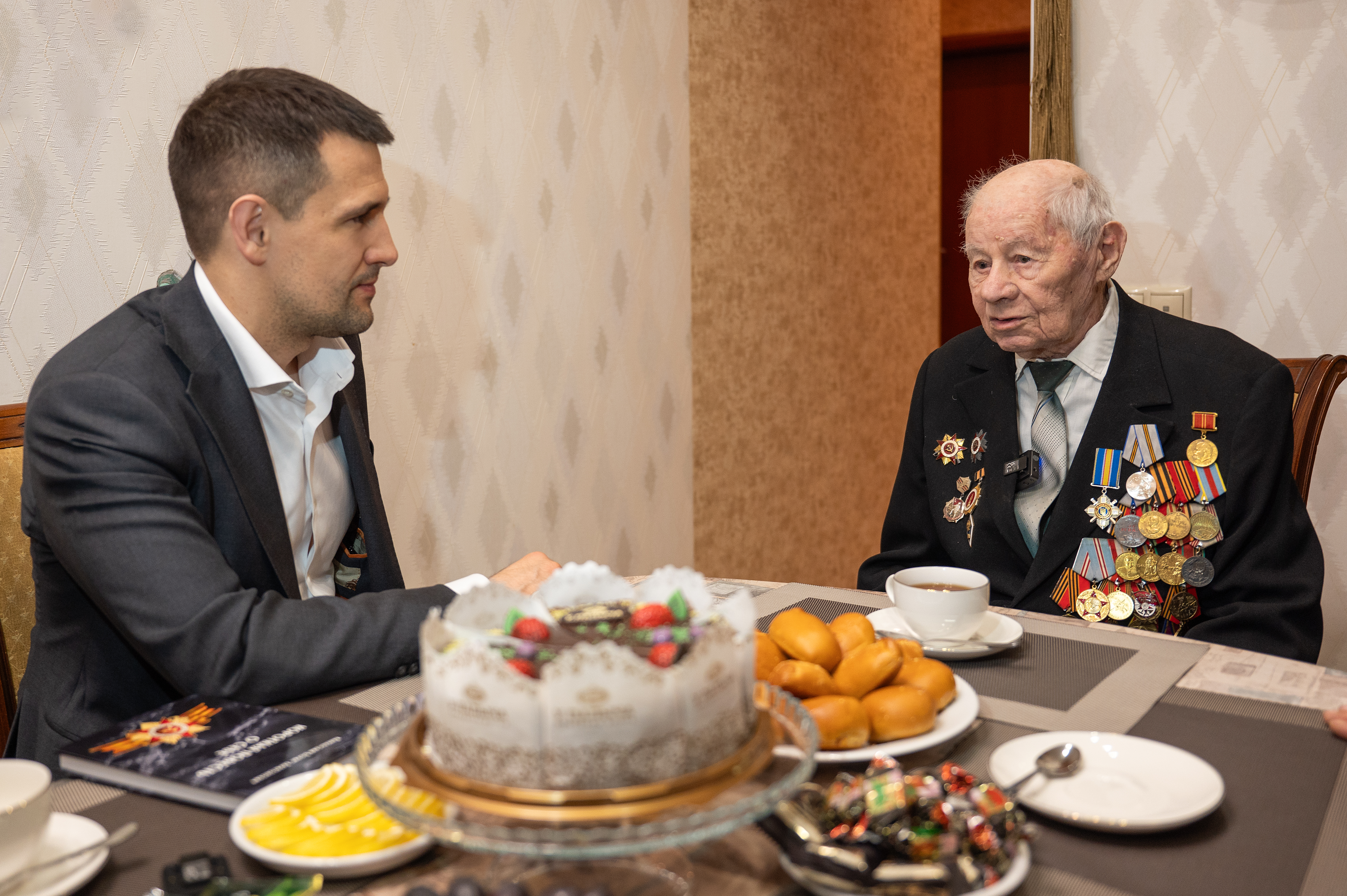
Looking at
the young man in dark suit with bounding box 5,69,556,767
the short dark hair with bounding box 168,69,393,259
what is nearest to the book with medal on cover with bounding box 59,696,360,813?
the young man in dark suit with bounding box 5,69,556,767

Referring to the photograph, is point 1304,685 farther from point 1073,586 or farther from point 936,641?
point 1073,586

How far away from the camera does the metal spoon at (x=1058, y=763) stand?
86cm

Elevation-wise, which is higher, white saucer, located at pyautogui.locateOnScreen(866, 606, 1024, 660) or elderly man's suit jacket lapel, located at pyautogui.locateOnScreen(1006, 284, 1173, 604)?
elderly man's suit jacket lapel, located at pyautogui.locateOnScreen(1006, 284, 1173, 604)

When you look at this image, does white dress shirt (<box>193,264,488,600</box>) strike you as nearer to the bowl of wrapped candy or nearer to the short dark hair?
the short dark hair

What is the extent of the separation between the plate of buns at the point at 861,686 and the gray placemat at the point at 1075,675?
7 centimetres

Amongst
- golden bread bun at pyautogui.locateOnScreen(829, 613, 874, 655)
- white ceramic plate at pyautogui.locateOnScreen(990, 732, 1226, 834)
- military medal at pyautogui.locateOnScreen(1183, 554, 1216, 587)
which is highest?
golden bread bun at pyautogui.locateOnScreen(829, 613, 874, 655)

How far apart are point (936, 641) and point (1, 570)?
127cm

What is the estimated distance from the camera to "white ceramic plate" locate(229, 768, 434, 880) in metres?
0.73

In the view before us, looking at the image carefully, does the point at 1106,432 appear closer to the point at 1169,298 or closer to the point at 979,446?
the point at 979,446

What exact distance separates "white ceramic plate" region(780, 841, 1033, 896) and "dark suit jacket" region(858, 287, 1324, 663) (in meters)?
0.99

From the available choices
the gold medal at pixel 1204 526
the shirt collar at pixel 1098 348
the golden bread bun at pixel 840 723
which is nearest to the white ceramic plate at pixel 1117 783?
the golden bread bun at pixel 840 723

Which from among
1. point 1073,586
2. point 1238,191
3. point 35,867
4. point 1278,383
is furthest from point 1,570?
point 1238,191

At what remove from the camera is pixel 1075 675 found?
1.15 meters

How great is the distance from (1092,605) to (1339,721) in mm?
700
